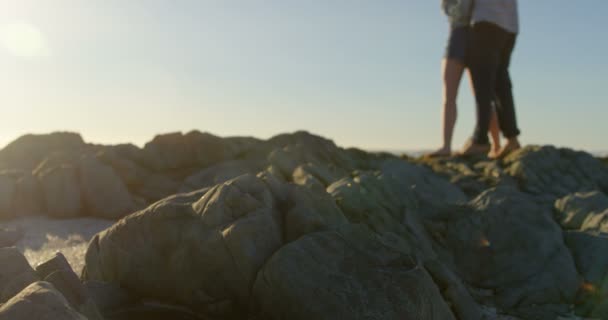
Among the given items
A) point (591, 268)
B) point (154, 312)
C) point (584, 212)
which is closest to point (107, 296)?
point (154, 312)

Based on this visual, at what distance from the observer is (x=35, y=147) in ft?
30.5

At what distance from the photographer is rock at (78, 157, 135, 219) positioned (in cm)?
683

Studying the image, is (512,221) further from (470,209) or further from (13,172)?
→ (13,172)

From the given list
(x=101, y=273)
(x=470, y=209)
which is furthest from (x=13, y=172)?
(x=470, y=209)

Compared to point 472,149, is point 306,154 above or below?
above

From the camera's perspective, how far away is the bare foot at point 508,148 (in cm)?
901

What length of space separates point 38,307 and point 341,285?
4.99 feet

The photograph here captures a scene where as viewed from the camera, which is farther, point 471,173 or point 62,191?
point 471,173

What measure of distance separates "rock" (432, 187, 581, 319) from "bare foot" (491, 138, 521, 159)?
3167 millimetres

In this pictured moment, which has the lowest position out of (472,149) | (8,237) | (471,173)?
(471,173)

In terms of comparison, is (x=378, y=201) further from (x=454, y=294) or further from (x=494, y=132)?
(x=494, y=132)

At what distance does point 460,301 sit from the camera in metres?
3.88

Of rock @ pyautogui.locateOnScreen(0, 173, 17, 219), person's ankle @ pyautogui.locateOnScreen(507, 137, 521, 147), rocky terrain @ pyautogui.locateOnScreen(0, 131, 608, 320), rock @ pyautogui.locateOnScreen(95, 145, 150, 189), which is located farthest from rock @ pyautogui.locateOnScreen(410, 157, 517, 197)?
rock @ pyautogui.locateOnScreen(0, 173, 17, 219)

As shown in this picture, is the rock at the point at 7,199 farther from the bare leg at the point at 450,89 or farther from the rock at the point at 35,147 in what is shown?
the bare leg at the point at 450,89
